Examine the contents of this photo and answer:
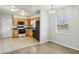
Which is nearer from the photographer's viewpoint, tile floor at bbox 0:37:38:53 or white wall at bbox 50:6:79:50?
tile floor at bbox 0:37:38:53

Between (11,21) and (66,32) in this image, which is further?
(66,32)

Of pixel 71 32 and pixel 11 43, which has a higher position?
pixel 71 32

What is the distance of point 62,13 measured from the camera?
272cm

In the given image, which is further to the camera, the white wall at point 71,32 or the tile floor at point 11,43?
the white wall at point 71,32
